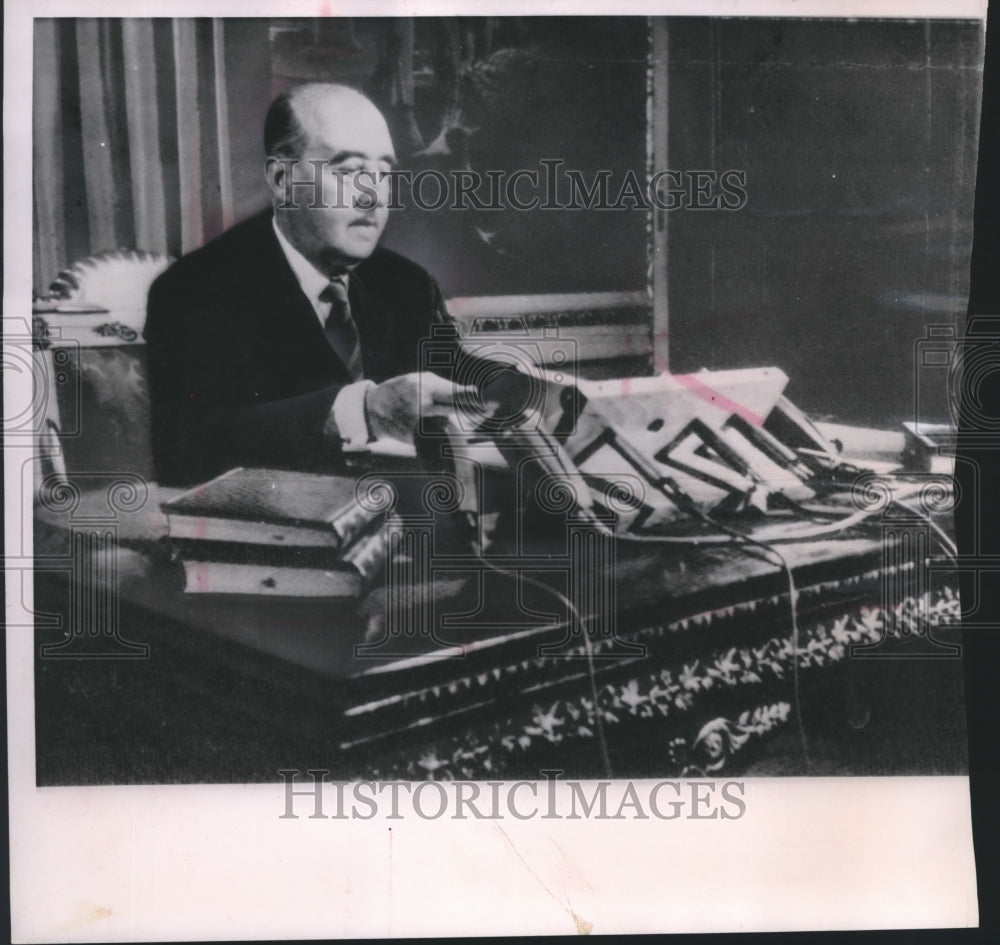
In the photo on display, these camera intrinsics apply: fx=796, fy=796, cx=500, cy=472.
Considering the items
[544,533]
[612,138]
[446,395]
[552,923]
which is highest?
[612,138]

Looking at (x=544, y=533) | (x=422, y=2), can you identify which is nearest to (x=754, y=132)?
(x=422, y=2)

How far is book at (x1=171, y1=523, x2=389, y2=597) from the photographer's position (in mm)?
1546

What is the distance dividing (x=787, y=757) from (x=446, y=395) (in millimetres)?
979

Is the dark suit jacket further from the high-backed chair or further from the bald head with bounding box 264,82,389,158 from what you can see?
the bald head with bounding box 264,82,389,158

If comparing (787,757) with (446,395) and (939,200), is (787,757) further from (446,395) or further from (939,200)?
(939,200)

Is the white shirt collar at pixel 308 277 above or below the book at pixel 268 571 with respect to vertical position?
above

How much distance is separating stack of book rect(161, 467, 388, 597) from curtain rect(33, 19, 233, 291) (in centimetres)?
51

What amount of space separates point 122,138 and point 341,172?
0.43m

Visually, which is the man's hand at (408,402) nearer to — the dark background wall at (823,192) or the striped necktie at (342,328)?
the striped necktie at (342,328)

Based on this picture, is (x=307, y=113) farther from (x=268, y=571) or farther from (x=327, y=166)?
(x=268, y=571)

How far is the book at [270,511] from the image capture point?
1541 mm

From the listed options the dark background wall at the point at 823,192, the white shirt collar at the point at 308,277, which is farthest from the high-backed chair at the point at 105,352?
the dark background wall at the point at 823,192

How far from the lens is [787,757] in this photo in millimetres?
1569

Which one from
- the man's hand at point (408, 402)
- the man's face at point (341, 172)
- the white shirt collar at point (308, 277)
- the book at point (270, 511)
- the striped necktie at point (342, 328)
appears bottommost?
the book at point (270, 511)
